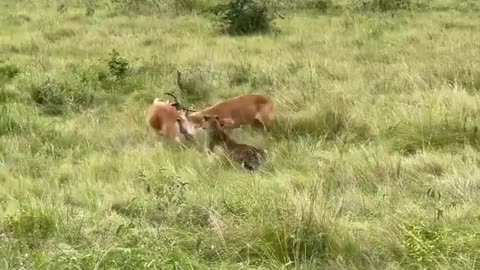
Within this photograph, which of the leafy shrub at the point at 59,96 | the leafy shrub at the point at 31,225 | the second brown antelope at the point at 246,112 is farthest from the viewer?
the leafy shrub at the point at 59,96

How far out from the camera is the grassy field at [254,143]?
370 centimetres

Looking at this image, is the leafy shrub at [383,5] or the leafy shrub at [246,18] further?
the leafy shrub at [383,5]

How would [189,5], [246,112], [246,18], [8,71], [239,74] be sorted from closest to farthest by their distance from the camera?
[246,112]
[8,71]
[239,74]
[246,18]
[189,5]

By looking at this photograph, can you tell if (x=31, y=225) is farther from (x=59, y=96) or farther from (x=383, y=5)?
(x=383, y=5)

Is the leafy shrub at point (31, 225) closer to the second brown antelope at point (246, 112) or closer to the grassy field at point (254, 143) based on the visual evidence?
the grassy field at point (254, 143)

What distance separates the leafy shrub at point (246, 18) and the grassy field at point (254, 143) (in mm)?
647

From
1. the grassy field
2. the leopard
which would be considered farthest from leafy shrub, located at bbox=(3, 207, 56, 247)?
the leopard

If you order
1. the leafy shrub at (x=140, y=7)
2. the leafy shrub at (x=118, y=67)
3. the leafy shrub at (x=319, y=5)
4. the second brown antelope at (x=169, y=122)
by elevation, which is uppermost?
the second brown antelope at (x=169, y=122)

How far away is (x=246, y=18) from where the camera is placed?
12391 mm

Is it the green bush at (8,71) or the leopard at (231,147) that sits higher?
the leopard at (231,147)

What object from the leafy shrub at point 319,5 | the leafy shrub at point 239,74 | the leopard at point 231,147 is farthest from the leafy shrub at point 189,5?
the leopard at point 231,147

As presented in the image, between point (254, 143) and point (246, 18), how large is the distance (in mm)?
6463

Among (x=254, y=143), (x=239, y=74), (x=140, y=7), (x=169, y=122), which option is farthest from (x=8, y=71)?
(x=140, y=7)

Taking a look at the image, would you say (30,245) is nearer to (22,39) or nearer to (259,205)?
(259,205)
